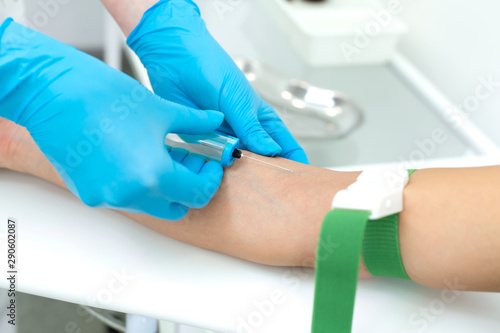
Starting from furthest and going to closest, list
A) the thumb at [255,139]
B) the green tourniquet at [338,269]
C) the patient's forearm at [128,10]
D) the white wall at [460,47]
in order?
the white wall at [460,47], the patient's forearm at [128,10], the thumb at [255,139], the green tourniquet at [338,269]

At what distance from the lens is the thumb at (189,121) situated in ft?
2.51

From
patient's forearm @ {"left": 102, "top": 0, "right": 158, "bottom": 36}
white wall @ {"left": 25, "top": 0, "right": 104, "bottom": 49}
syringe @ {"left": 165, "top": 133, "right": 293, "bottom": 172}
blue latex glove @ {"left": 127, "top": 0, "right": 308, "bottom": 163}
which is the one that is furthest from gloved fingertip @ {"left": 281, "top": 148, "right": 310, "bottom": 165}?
white wall @ {"left": 25, "top": 0, "right": 104, "bottom": 49}

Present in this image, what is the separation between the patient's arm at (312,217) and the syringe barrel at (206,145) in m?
0.06

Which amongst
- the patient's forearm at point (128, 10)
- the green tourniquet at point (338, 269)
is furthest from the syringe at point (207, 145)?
the patient's forearm at point (128, 10)

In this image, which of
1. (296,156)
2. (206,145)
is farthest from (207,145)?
(296,156)

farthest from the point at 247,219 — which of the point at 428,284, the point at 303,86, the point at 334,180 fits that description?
the point at 303,86

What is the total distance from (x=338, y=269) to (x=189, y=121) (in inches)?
12.8

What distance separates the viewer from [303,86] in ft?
5.88

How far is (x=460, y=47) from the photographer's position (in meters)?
1.73

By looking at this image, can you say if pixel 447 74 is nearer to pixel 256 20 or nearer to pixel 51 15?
pixel 256 20

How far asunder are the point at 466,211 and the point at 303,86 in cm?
117
